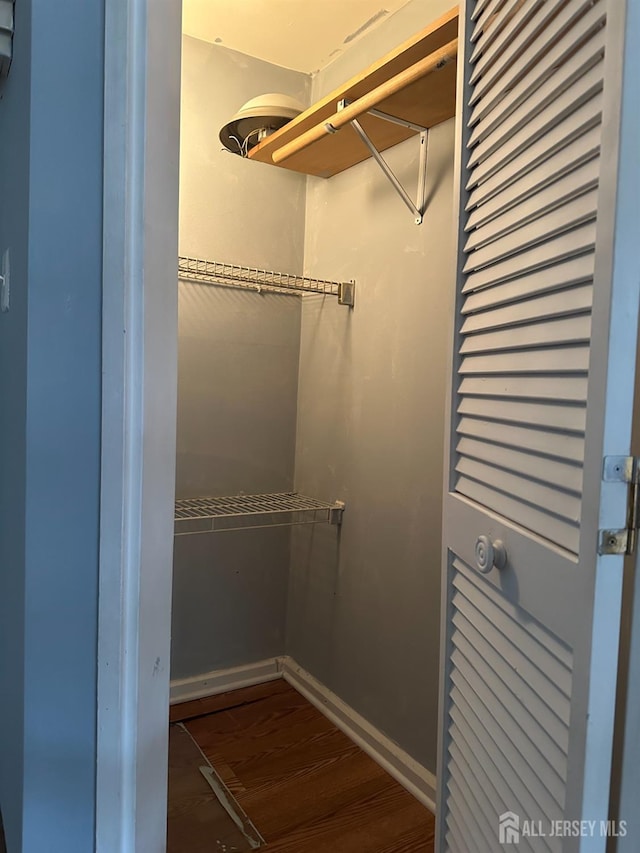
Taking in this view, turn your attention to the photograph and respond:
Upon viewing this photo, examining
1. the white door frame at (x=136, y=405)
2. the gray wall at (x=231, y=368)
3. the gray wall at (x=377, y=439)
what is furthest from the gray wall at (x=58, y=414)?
the gray wall at (x=231, y=368)

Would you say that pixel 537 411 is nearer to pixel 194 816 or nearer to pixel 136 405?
pixel 136 405

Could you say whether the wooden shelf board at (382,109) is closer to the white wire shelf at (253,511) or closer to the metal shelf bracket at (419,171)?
Result: the metal shelf bracket at (419,171)

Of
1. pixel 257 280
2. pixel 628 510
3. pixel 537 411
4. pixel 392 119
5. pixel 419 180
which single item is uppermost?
pixel 392 119

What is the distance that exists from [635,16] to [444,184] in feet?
3.32

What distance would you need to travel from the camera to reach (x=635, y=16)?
2.07 feet

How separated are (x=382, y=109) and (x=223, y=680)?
1961mm

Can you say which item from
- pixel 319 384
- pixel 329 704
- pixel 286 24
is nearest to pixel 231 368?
pixel 319 384

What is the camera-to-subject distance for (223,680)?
219cm

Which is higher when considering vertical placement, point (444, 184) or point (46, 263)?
point (444, 184)

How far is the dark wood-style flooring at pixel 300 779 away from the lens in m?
1.52

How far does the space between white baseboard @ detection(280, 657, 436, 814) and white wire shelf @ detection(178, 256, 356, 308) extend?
4.51ft

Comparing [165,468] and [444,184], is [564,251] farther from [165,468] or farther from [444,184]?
[444,184]

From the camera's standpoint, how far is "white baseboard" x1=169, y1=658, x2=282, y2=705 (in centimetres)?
211

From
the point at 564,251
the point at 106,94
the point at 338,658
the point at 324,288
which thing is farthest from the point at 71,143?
the point at 338,658
